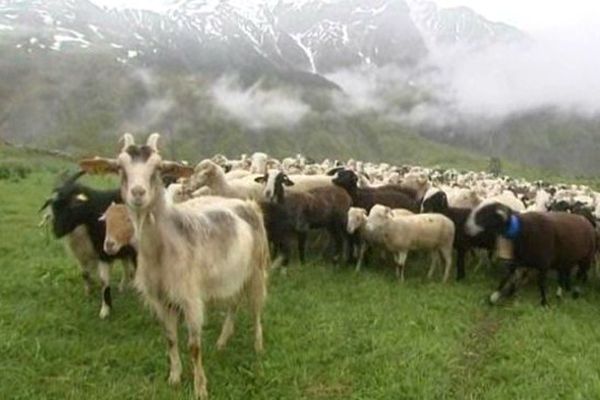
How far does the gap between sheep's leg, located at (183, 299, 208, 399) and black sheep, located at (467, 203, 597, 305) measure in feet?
23.1

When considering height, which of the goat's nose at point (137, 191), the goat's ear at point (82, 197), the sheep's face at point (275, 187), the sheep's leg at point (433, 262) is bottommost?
the sheep's leg at point (433, 262)

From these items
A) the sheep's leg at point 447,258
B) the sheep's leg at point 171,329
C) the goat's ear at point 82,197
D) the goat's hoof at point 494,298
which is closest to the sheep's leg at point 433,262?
the sheep's leg at point 447,258

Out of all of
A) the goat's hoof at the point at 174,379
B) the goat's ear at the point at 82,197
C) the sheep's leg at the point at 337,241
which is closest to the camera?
the goat's hoof at the point at 174,379

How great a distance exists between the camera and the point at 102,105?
183500 millimetres

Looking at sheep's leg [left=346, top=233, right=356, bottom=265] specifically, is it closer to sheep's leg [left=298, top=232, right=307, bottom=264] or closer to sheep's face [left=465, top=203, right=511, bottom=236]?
sheep's leg [left=298, top=232, right=307, bottom=264]

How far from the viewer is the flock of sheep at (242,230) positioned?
27.8 feet

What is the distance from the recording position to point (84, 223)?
12180 millimetres

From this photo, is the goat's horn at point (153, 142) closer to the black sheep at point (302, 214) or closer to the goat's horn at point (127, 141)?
the goat's horn at point (127, 141)

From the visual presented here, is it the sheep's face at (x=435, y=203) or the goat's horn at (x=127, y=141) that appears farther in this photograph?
the sheep's face at (x=435, y=203)

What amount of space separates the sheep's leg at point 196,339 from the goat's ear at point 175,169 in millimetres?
1539

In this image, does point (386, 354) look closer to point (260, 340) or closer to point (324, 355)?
point (324, 355)

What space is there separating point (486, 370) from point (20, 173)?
3054 centimetres

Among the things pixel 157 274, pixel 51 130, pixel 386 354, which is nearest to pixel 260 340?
pixel 386 354

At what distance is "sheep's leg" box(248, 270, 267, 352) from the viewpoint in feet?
34.0
